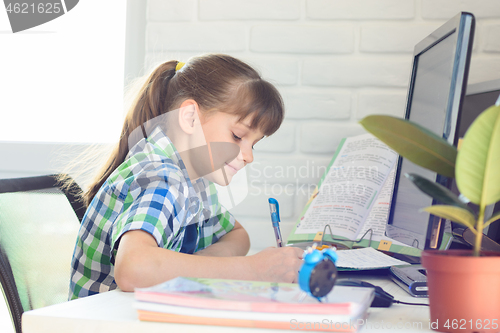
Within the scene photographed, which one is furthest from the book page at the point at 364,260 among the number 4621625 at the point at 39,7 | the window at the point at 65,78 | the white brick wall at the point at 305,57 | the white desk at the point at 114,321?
the number 4621625 at the point at 39,7

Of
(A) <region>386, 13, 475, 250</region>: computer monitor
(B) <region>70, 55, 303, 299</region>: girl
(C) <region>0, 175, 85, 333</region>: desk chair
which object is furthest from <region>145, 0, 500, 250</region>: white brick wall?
(C) <region>0, 175, 85, 333</region>: desk chair

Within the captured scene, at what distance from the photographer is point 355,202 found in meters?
1.03

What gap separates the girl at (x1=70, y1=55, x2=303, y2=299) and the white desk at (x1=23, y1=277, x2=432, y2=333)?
0.10m

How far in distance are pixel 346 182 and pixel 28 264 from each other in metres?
0.74

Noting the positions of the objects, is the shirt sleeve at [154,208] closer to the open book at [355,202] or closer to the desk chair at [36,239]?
the desk chair at [36,239]

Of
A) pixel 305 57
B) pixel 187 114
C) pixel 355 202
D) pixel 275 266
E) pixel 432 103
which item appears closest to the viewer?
pixel 275 266

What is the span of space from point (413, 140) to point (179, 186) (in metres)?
0.41

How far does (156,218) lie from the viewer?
1.98 feet

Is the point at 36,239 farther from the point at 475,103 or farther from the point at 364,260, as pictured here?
the point at 475,103

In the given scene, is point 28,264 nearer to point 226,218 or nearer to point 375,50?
point 226,218

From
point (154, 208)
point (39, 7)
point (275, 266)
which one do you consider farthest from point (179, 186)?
point (39, 7)

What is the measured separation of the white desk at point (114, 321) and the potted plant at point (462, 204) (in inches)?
1.6

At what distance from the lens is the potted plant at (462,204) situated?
0.36 m

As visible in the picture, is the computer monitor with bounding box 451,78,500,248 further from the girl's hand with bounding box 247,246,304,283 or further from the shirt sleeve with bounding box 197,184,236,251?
the shirt sleeve with bounding box 197,184,236,251
